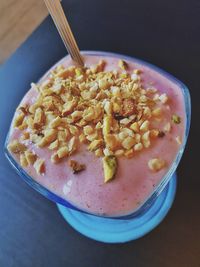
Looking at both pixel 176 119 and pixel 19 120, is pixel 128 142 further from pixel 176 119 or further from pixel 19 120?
pixel 19 120

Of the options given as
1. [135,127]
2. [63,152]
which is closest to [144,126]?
[135,127]

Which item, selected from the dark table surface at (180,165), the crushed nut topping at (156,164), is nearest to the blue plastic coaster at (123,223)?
the dark table surface at (180,165)

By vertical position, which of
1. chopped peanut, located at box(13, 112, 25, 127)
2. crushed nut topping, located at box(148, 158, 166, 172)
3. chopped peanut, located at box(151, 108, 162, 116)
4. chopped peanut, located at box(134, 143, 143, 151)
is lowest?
crushed nut topping, located at box(148, 158, 166, 172)

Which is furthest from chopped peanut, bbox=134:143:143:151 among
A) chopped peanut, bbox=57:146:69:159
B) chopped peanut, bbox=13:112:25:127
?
chopped peanut, bbox=13:112:25:127

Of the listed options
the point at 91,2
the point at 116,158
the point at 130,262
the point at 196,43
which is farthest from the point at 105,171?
the point at 91,2

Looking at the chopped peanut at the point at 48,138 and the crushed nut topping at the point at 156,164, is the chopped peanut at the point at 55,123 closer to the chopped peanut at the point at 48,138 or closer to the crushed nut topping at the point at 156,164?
the chopped peanut at the point at 48,138

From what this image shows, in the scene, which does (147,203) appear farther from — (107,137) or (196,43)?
(196,43)

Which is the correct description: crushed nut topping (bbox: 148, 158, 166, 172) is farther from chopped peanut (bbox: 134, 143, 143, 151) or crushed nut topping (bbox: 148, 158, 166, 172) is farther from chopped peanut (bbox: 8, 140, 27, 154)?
chopped peanut (bbox: 8, 140, 27, 154)
